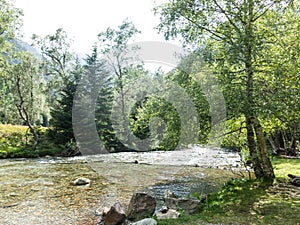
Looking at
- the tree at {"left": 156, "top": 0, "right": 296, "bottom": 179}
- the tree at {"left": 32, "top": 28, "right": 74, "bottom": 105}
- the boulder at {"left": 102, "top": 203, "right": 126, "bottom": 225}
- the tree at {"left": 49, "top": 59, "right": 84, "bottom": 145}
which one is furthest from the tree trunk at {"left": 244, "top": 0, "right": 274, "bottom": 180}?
the tree at {"left": 32, "top": 28, "right": 74, "bottom": 105}

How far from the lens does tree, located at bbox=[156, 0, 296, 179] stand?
757cm

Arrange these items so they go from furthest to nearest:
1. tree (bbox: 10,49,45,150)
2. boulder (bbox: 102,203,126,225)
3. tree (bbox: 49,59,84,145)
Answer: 1. tree (bbox: 49,59,84,145)
2. tree (bbox: 10,49,45,150)
3. boulder (bbox: 102,203,126,225)

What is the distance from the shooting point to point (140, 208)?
22.5ft

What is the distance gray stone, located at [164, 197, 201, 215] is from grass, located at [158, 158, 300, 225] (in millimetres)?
255

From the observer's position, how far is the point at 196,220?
587 centimetres

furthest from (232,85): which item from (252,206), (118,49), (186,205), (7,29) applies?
(7,29)

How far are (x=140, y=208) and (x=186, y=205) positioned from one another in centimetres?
131

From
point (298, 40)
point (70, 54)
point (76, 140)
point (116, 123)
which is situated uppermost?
point (70, 54)

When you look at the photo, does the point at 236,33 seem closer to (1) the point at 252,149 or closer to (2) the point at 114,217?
(1) the point at 252,149

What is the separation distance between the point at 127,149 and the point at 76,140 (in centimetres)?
567

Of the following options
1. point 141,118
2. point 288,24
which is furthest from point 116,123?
point 288,24

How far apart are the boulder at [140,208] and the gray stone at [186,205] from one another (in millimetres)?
654

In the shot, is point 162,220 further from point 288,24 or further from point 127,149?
point 127,149

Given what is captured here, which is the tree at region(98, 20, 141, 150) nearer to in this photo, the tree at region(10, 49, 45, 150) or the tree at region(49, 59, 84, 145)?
the tree at region(49, 59, 84, 145)
